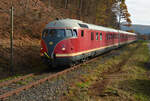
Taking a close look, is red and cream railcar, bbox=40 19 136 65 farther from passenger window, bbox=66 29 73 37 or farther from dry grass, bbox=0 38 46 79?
dry grass, bbox=0 38 46 79

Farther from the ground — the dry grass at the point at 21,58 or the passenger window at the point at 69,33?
the passenger window at the point at 69,33

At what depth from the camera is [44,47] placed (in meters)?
10.3

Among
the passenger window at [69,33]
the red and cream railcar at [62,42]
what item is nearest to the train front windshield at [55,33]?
the red and cream railcar at [62,42]

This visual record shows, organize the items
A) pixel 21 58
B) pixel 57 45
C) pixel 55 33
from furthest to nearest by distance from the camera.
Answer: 1. pixel 21 58
2. pixel 55 33
3. pixel 57 45

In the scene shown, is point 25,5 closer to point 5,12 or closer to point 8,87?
point 5,12

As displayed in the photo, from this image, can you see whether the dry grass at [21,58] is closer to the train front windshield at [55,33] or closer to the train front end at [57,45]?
the train front end at [57,45]

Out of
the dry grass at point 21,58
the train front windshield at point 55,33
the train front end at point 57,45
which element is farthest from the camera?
the dry grass at point 21,58

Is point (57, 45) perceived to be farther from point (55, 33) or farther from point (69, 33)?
point (69, 33)

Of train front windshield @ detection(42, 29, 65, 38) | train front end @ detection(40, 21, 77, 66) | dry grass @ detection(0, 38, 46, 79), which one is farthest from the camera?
dry grass @ detection(0, 38, 46, 79)

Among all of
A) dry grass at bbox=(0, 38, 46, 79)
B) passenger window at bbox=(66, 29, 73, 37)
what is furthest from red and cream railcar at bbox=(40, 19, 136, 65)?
dry grass at bbox=(0, 38, 46, 79)

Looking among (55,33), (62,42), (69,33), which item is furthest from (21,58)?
(69,33)

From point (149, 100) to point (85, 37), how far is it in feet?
23.0

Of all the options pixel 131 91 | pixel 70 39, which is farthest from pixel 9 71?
pixel 131 91

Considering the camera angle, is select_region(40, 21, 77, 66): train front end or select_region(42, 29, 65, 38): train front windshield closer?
select_region(40, 21, 77, 66): train front end
